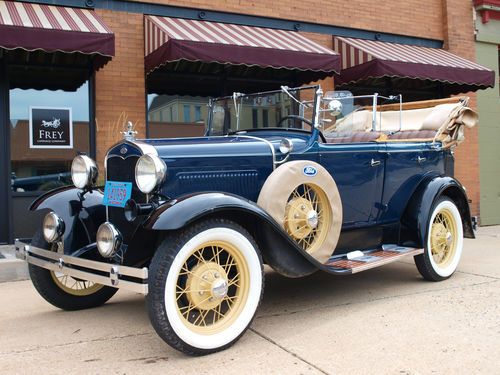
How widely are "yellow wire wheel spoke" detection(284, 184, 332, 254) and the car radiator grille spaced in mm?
1143

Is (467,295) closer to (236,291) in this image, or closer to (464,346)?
(464,346)

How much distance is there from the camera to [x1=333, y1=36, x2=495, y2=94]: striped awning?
873cm

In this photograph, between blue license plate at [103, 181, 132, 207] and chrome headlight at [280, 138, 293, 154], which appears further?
chrome headlight at [280, 138, 293, 154]

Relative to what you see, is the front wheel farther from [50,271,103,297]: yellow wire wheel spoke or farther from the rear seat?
the rear seat

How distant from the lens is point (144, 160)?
346 centimetres

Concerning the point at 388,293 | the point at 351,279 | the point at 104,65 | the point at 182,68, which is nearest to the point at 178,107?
the point at 182,68

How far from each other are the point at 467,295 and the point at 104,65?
568 centimetres

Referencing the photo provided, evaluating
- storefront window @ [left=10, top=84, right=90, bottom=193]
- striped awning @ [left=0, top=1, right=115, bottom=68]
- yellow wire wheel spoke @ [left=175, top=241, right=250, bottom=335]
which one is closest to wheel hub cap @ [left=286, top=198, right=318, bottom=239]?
yellow wire wheel spoke @ [left=175, top=241, right=250, bottom=335]

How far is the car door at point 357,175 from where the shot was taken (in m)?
4.54

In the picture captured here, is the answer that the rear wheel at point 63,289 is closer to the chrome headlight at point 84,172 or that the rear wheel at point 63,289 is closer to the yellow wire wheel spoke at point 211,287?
the chrome headlight at point 84,172

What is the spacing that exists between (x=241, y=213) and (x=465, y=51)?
935cm

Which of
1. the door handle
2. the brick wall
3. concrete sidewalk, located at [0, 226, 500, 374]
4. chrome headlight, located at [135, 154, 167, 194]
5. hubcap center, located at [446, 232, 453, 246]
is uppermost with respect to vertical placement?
the brick wall

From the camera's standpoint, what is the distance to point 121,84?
8062 millimetres

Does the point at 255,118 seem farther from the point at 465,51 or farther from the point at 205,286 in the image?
the point at 465,51
